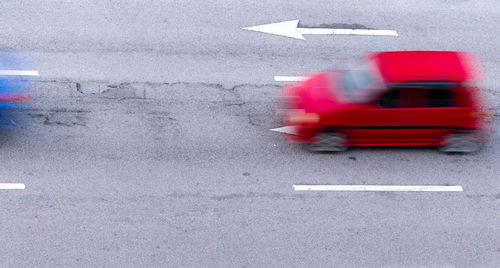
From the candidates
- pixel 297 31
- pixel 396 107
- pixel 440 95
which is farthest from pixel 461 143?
pixel 297 31

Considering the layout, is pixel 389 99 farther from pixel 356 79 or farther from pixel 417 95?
pixel 356 79

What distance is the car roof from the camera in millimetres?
14046

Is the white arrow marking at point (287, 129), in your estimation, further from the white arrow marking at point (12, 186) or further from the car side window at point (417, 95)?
the white arrow marking at point (12, 186)

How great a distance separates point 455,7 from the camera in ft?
59.9

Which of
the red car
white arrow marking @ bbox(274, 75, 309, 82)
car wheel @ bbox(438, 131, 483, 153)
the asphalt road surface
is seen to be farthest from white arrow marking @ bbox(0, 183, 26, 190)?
car wheel @ bbox(438, 131, 483, 153)

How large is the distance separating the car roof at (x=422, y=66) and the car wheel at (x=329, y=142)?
49.5 inches

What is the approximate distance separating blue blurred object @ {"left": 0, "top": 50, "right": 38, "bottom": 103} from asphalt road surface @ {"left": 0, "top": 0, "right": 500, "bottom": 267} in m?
0.27

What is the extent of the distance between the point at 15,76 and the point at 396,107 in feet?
22.3

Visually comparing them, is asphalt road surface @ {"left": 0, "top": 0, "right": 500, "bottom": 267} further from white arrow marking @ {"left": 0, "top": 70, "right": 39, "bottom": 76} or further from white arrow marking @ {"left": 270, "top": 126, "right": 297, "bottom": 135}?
white arrow marking @ {"left": 0, "top": 70, "right": 39, "bottom": 76}

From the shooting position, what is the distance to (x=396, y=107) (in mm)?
14109

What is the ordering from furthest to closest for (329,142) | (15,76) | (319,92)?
(15,76) < (319,92) < (329,142)

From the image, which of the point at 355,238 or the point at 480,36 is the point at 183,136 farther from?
the point at 480,36

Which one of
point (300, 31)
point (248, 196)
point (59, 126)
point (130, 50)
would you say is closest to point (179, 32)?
point (130, 50)

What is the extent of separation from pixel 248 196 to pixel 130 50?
449cm
